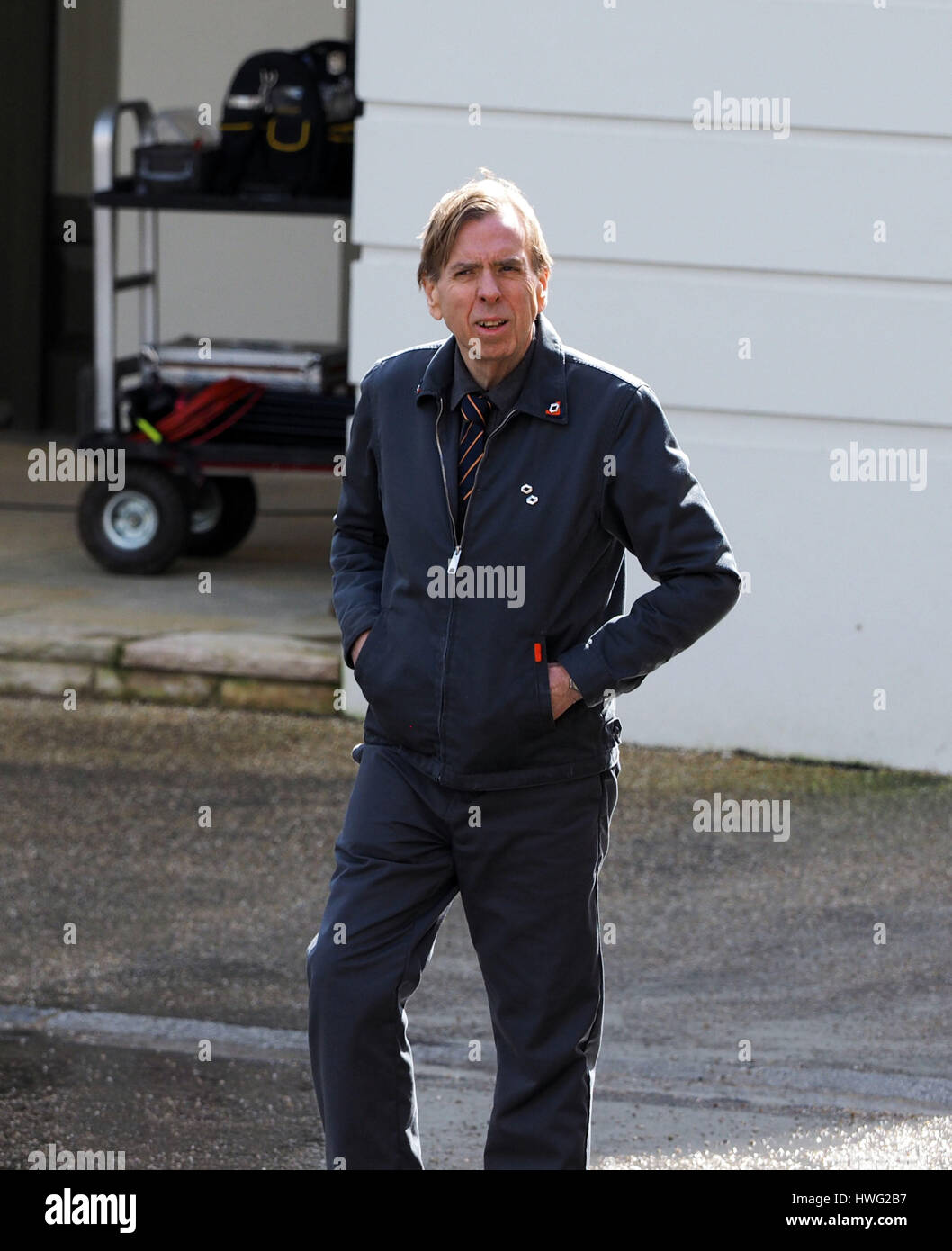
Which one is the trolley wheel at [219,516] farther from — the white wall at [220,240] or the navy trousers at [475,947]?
the navy trousers at [475,947]

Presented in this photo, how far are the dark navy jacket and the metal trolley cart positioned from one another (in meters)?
5.30

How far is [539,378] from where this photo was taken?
3512 mm

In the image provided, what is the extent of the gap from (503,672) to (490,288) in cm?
64

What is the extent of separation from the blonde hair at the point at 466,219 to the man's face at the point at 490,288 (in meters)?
0.01

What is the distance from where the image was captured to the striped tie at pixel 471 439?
354 cm

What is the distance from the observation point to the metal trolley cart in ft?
29.3

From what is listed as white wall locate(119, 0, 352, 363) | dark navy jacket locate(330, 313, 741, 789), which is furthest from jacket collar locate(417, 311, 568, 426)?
white wall locate(119, 0, 352, 363)

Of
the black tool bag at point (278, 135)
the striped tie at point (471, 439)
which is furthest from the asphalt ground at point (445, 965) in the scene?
the black tool bag at point (278, 135)

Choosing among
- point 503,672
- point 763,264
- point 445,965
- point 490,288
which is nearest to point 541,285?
point 490,288

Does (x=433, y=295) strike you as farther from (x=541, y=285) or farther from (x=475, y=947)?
(x=475, y=947)
